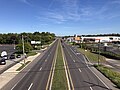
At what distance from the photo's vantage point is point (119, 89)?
24562 mm

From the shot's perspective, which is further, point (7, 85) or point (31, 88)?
point (7, 85)

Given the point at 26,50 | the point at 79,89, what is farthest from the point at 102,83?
the point at 26,50

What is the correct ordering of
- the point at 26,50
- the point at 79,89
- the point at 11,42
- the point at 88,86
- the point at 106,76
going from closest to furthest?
the point at 79,89 < the point at 88,86 < the point at 106,76 < the point at 26,50 < the point at 11,42

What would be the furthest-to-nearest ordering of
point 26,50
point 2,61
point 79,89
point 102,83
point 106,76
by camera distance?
1. point 26,50
2. point 2,61
3. point 106,76
4. point 102,83
5. point 79,89

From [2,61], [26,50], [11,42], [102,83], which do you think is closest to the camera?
[102,83]

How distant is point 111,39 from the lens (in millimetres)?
182125

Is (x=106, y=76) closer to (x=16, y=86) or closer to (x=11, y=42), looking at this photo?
(x=16, y=86)

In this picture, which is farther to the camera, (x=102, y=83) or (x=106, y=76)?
(x=106, y=76)

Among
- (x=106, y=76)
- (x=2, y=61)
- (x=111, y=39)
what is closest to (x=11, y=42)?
(x=111, y=39)

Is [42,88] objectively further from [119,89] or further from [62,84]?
[119,89]

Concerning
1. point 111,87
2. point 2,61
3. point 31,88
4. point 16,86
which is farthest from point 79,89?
point 2,61

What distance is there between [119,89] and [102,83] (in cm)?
359

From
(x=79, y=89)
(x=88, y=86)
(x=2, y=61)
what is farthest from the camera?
(x=2, y=61)

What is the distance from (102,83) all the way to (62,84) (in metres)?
5.86
